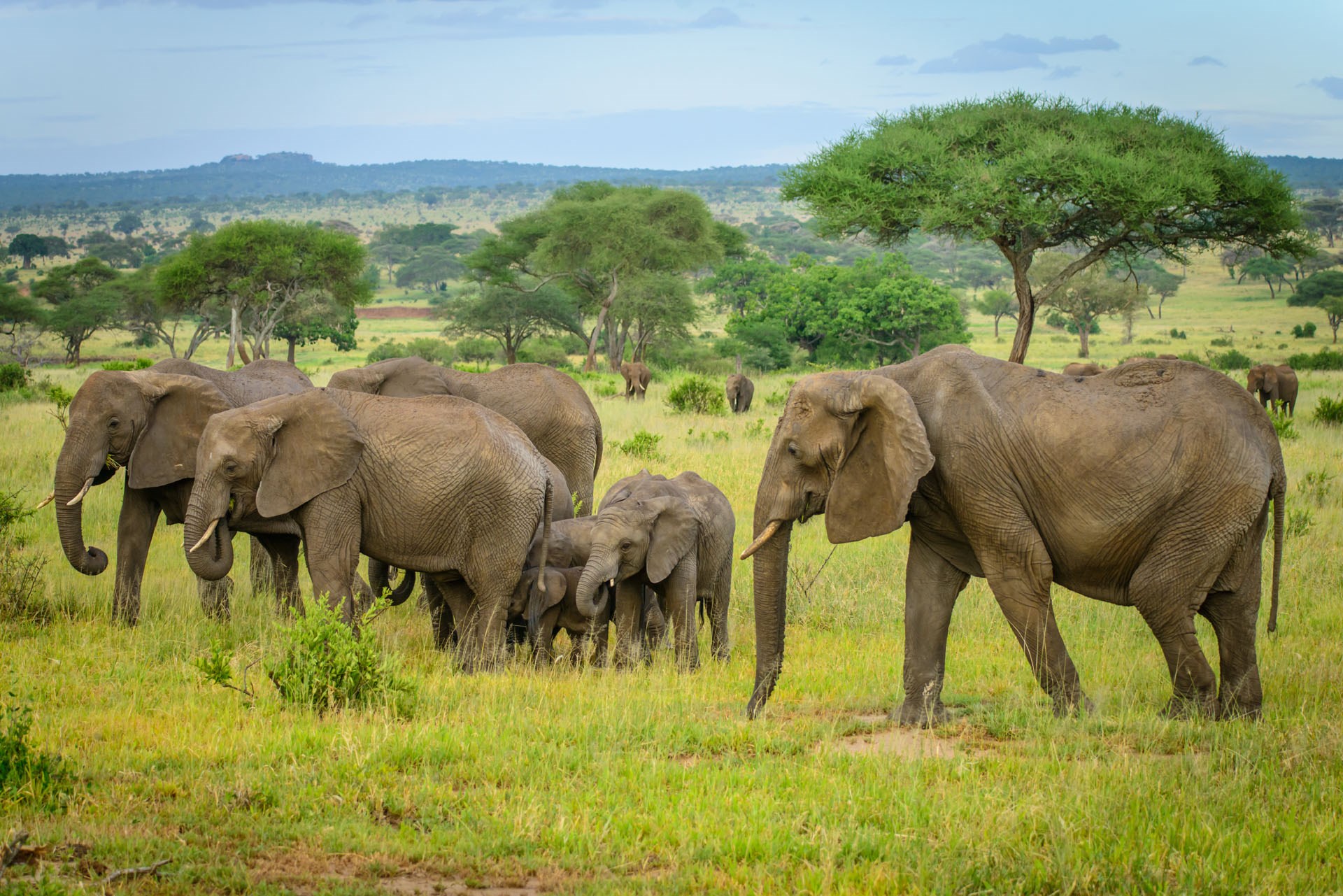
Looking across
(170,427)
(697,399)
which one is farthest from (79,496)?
(697,399)

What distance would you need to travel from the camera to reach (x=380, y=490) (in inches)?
328

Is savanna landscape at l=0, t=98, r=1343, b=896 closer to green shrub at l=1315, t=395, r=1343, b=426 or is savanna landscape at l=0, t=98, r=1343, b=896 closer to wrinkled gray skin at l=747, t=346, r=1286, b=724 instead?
wrinkled gray skin at l=747, t=346, r=1286, b=724

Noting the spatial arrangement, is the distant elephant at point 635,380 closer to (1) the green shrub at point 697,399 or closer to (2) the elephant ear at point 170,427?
(1) the green shrub at point 697,399

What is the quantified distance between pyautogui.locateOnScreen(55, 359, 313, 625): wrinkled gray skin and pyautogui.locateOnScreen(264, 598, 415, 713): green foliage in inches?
88.5

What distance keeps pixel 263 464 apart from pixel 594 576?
2.30m

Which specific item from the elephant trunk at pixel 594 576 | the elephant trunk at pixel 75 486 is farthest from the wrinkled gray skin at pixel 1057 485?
the elephant trunk at pixel 75 486

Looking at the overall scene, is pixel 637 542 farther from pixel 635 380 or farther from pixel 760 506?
pixel 635 380

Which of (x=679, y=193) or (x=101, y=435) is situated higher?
(x=679, y=193)

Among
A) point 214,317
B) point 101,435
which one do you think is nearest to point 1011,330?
point 214,317

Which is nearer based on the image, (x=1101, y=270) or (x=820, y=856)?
(x=820, y=856)

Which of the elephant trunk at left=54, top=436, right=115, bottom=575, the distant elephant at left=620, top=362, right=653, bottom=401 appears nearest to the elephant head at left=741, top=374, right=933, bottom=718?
the elephant trunk at left=54, top=436, right=115, bottom=575

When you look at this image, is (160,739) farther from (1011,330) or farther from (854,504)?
(1011,330)

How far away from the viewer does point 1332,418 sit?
21.6 m

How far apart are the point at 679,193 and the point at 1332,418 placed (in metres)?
31.7
